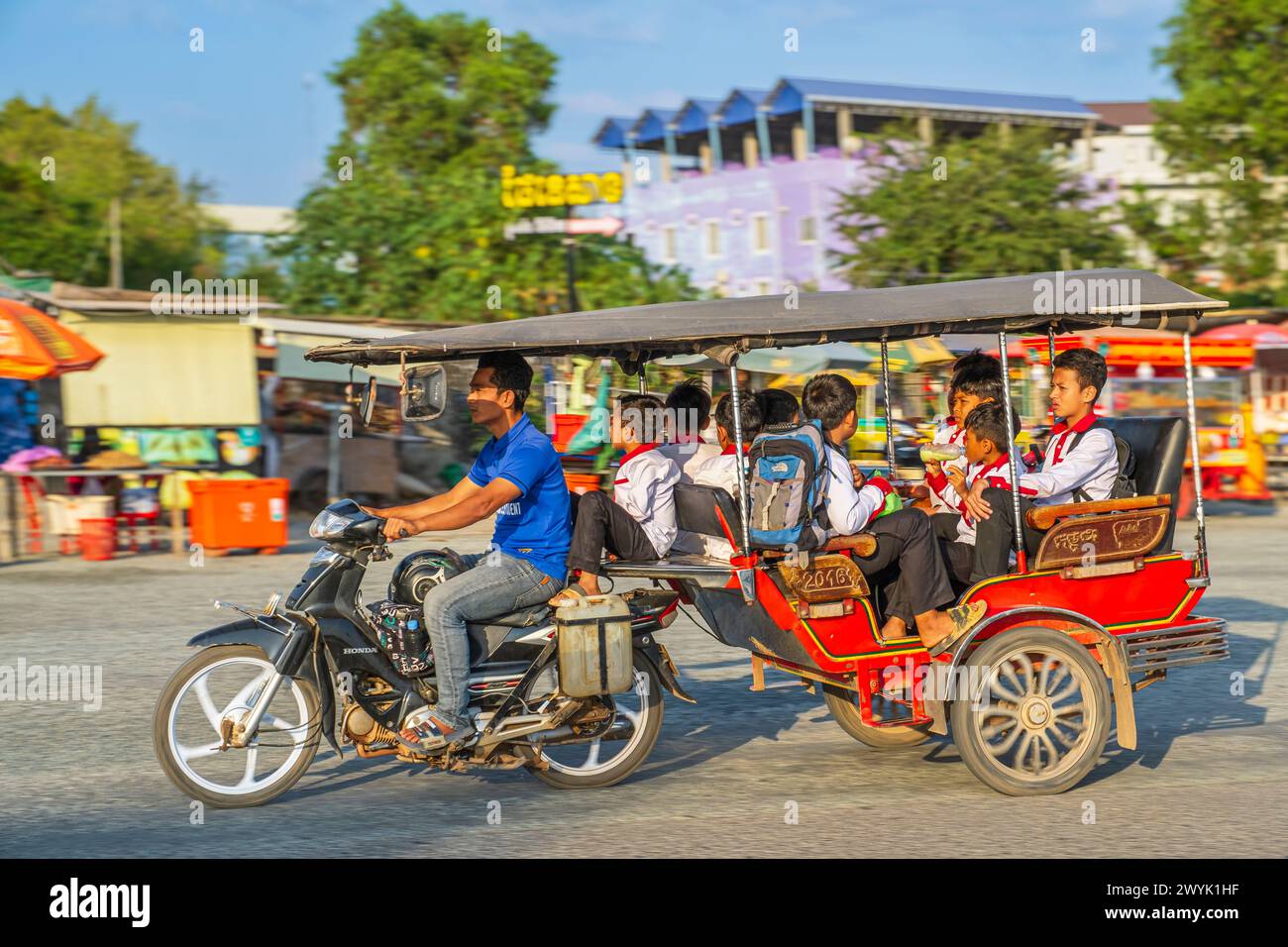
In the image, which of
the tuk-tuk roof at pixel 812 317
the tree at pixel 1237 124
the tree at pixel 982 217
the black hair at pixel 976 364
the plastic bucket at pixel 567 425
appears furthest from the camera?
the tree at pixel 1237 124

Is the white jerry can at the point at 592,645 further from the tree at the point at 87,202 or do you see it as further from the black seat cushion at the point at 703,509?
the tree at the point at 87,202

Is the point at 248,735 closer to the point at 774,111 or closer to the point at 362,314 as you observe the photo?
the point at 362,314

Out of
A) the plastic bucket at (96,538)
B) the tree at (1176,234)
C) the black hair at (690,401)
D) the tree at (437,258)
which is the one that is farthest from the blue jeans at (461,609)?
the tree at (1176,234)

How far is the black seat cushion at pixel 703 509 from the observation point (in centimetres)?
603

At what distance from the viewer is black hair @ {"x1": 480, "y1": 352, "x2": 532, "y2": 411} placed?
582cm

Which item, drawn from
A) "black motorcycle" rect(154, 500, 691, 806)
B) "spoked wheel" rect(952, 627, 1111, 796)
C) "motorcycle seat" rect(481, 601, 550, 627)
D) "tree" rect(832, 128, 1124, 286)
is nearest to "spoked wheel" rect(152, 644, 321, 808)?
"black motorcycle" rect(154, 500, 691, 806)

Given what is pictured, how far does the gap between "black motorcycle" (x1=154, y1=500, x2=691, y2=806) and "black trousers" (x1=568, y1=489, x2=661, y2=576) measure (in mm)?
274

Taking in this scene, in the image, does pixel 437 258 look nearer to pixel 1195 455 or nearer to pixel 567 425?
pixel 567 425

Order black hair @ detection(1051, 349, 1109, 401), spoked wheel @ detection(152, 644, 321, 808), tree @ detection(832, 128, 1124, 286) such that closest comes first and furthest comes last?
→ spoked wheel @ detection(152, 644, 321, 808) < black hair @ detection(1051, 349, 1109, 401) < tree @ detection(832, 128, 1124, 286)

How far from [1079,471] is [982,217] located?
25485 millimetres

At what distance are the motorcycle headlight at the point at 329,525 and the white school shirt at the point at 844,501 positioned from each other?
1977mm

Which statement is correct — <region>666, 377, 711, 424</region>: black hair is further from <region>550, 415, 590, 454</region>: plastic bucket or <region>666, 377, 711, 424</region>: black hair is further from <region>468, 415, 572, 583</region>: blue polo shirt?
<region>550, 415, 590, 454</region>: plastic bucket

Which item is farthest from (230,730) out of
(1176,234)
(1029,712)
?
(1176,234)

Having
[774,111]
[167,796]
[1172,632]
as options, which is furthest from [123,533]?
[774,111]
